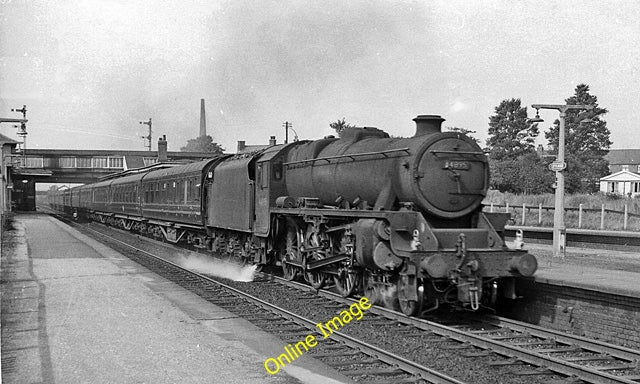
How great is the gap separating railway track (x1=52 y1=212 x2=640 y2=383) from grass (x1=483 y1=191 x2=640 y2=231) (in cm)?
1675

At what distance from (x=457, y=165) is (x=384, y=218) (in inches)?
60.3

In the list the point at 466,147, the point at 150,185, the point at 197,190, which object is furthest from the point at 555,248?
the point at 150,185

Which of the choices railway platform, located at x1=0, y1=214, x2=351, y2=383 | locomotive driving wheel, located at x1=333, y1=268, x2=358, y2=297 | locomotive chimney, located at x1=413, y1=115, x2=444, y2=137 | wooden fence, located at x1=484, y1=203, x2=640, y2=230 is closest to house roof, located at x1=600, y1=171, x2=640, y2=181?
wooden fence, located at x1=484, y1=203, x2=640, y2=230

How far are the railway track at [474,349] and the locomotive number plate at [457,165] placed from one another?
2.38m

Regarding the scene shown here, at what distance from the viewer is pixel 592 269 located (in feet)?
44.8

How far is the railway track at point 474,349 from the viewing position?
22.1 feet

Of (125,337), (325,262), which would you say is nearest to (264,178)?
(325,262)

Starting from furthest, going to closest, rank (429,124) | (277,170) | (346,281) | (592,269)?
(277,170) < (592,269) < (346,281) < (429,124)

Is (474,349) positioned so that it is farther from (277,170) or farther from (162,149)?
(162,149)

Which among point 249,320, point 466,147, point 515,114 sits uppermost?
point 515,114

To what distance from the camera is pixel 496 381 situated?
261 inches

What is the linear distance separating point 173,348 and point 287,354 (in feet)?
4.50

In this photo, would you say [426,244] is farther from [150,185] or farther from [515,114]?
[515,114]

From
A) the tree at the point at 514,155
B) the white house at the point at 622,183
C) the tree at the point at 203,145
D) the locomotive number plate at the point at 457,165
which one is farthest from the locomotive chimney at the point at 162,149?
the locomotive number plate at the point at 457,165
